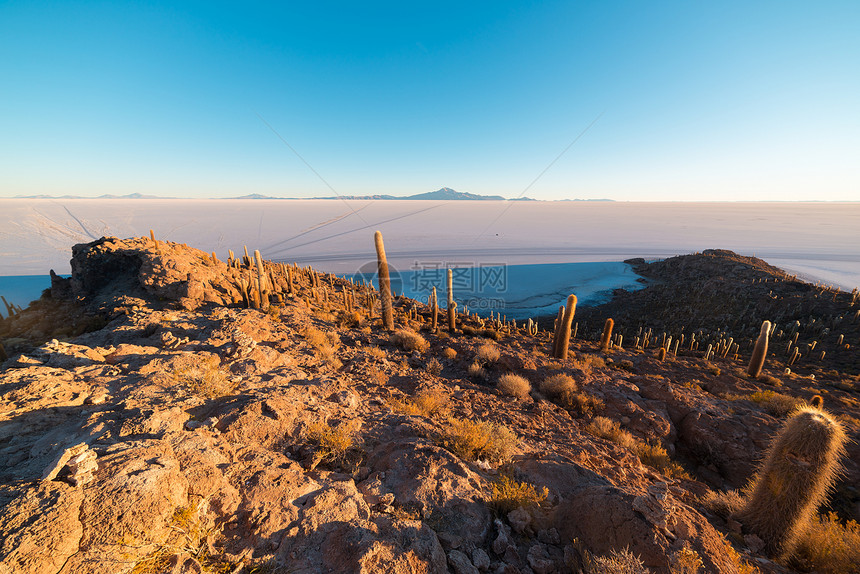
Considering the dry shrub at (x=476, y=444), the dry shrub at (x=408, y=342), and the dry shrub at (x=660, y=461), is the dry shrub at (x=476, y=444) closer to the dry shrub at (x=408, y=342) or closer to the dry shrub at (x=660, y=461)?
the dry shrub at (x=660, y=461)

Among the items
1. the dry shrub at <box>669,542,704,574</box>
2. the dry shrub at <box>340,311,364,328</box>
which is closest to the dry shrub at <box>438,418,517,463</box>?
the dry shrub at <box>669,542,704,574</box>

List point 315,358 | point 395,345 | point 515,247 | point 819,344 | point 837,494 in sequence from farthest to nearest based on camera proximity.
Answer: point 515,247 → point 819,344 → point 395,345 → point 315,358 → point 837,494

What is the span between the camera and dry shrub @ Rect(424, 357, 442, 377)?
873 centimetres

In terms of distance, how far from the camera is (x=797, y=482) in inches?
142

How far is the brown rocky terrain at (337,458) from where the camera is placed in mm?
2320

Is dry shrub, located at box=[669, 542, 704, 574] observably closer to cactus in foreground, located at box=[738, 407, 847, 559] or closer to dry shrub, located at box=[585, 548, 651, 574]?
dry shrub, located at box=[585, 548, 651, 574]

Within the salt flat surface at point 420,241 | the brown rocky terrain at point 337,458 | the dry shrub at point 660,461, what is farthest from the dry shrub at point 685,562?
the salt flat surface at point 420,241

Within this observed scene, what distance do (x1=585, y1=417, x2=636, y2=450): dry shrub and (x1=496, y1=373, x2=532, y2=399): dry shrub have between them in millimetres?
1586

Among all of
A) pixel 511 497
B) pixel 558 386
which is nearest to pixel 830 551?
pixel 511 497

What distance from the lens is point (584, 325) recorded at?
23438 millimetres

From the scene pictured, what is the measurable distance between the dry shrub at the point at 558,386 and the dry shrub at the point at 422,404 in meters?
3.24

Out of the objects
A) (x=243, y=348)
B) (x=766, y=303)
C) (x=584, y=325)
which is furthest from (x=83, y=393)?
(x=766, y=303)

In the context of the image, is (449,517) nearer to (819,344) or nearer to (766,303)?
(819,344)

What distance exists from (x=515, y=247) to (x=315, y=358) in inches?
2863
